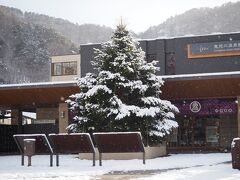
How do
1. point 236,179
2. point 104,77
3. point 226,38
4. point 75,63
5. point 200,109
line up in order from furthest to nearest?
point 75,63 < point 226,38 < point 200,109 < point 104,77 < point 236,179

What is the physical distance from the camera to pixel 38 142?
16703 millimetres

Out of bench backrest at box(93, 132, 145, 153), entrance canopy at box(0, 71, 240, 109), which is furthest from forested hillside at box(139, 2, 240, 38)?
bench backrest at box(93, 132, 145, 153)

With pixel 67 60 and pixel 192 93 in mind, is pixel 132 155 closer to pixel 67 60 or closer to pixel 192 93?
pixel 192 93

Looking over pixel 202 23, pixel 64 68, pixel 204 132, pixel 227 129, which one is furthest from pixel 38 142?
pixel 202 23

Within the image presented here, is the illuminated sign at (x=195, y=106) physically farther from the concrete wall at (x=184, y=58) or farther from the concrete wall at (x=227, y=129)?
the concrete wall at (x=184, y=58)

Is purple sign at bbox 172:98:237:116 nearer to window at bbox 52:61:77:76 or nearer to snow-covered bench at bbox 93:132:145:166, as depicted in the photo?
snow-covered bench at bbox 93:132:145:166

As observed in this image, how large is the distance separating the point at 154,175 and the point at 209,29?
60752 millimetres

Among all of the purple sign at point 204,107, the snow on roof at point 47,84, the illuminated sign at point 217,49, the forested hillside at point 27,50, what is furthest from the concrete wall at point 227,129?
the forested hillside at point 27,50

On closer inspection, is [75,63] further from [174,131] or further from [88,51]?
Result: [174,131]

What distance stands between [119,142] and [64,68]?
37.7m

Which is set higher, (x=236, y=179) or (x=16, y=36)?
(x=16, y=36)

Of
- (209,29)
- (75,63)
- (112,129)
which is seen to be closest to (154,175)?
(112,129)

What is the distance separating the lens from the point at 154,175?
11367 mm

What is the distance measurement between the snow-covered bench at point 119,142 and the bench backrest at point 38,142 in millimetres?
2067
